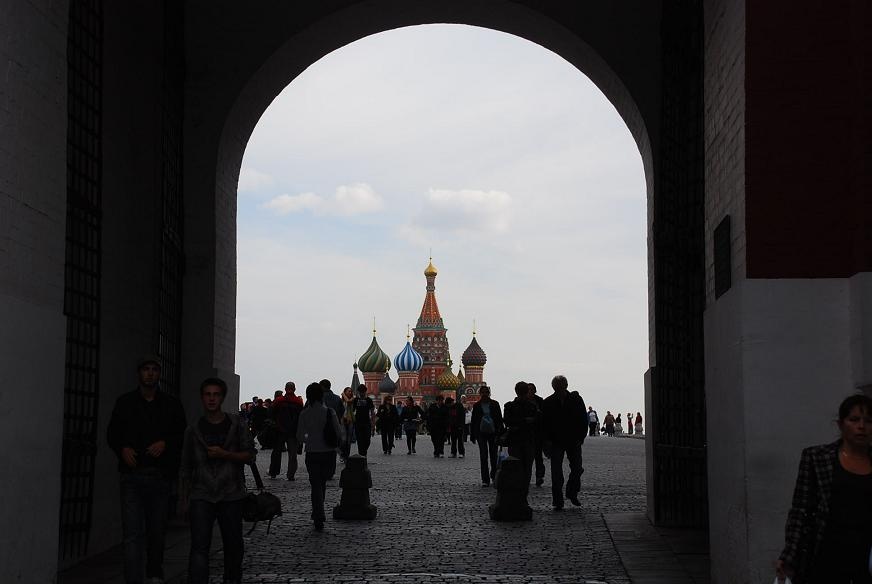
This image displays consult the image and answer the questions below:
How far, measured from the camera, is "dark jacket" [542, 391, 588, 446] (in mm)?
16141

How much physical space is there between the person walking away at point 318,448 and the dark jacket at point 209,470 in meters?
4.58

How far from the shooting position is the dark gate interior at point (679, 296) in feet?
43.1

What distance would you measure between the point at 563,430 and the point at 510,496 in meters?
1.85

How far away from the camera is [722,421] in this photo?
354 inches

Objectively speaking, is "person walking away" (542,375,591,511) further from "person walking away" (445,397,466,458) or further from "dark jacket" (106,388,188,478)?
"person walking away" (445,397,466,458)

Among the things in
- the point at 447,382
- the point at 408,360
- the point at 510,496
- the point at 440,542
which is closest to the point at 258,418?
the point at 510,496

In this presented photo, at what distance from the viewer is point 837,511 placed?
5691 mm

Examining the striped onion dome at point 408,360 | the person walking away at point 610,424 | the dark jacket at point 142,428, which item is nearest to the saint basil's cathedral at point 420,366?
the striped onion dome at point 408,360

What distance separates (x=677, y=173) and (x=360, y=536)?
465 centimetres

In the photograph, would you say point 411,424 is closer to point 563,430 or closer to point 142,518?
point 563,430

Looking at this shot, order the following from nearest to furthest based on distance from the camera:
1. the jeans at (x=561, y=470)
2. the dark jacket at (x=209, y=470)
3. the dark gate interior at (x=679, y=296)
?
1. the dark jacket at (x=209, y=470)
2. the dark gate interior at (x=679, y=296)
3. the jeans at (x=561, y=470)

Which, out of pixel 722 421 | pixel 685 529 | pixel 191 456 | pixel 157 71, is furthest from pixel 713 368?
pixel 157 71

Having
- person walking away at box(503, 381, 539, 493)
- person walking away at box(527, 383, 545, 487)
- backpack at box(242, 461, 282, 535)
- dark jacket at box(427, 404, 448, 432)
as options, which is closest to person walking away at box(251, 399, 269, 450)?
dark jacket at box(427, 404, 448, 432)

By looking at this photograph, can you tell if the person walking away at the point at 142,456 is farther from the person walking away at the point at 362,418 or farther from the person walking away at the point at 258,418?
the person walking away at the point at 258,418
